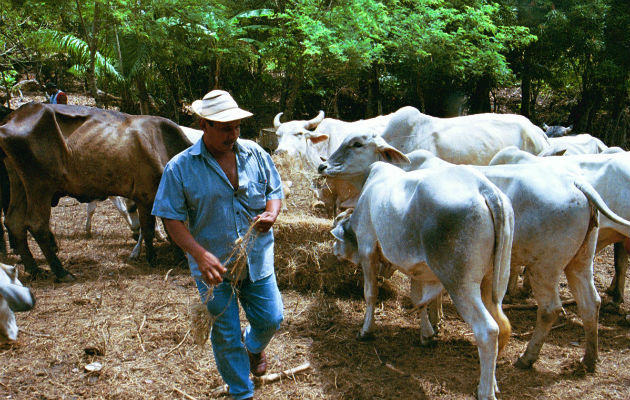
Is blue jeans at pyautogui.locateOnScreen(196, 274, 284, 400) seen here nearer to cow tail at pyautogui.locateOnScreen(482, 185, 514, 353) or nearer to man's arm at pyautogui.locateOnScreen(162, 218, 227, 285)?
man's arm at pyautogui.locateOnScreen(162, 218, 227, 285)

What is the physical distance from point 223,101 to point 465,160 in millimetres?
5013

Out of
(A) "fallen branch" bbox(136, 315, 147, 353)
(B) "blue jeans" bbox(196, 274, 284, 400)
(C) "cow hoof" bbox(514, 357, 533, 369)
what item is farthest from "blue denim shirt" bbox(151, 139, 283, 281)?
(C) "cow hoof" bbox(514, 357, 533, 369)

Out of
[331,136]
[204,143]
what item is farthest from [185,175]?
[331,136]

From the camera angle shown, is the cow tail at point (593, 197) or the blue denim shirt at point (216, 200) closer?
the blue denim shirt at point (216, 200)

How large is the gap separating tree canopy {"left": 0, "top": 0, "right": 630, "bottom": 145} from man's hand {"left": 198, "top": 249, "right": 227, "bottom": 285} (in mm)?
8693

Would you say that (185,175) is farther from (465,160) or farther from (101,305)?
(465,160)

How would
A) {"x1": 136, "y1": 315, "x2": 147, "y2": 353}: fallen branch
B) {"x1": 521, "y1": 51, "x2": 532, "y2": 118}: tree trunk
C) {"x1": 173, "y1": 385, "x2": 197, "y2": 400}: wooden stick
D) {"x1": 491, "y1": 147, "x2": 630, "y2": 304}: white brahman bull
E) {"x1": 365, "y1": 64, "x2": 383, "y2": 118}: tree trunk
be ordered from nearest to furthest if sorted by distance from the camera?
{"x1": 173, "y1": 385, "x2": 197, "y2": 400}: wooden stick
{"x1": 136, "y1": 315, "x2": 147, "y2": 353}: fallen branch
{"x1": 491, "y1": 147, "x2": 630, "y2": 304}: white brahman bull
{"x1": 521, "y1": 51, "x2": 532, "y2": 118}: tree trunk
{"x1": 365, "y1": 64, "x2": 383, "y2": 118}: tree trunk

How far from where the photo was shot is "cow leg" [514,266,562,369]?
431 centimetres

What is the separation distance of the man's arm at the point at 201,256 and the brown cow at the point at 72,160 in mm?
4025

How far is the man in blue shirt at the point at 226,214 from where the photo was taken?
10.9 ft

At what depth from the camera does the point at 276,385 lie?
4.21 m

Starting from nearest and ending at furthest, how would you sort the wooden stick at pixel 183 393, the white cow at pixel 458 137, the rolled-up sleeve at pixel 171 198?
the rolled-up sleeve at pixel 171 198 < the wooden stick at pixel 183 393 < the white cow at pixel 458 137

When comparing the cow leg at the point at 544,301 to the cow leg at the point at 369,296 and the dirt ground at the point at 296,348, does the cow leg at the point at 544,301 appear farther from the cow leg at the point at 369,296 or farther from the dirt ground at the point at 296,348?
the cow leg at the point at 369,296

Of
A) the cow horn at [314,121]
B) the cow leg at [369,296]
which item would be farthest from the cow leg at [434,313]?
the cow horn at [314,121]
